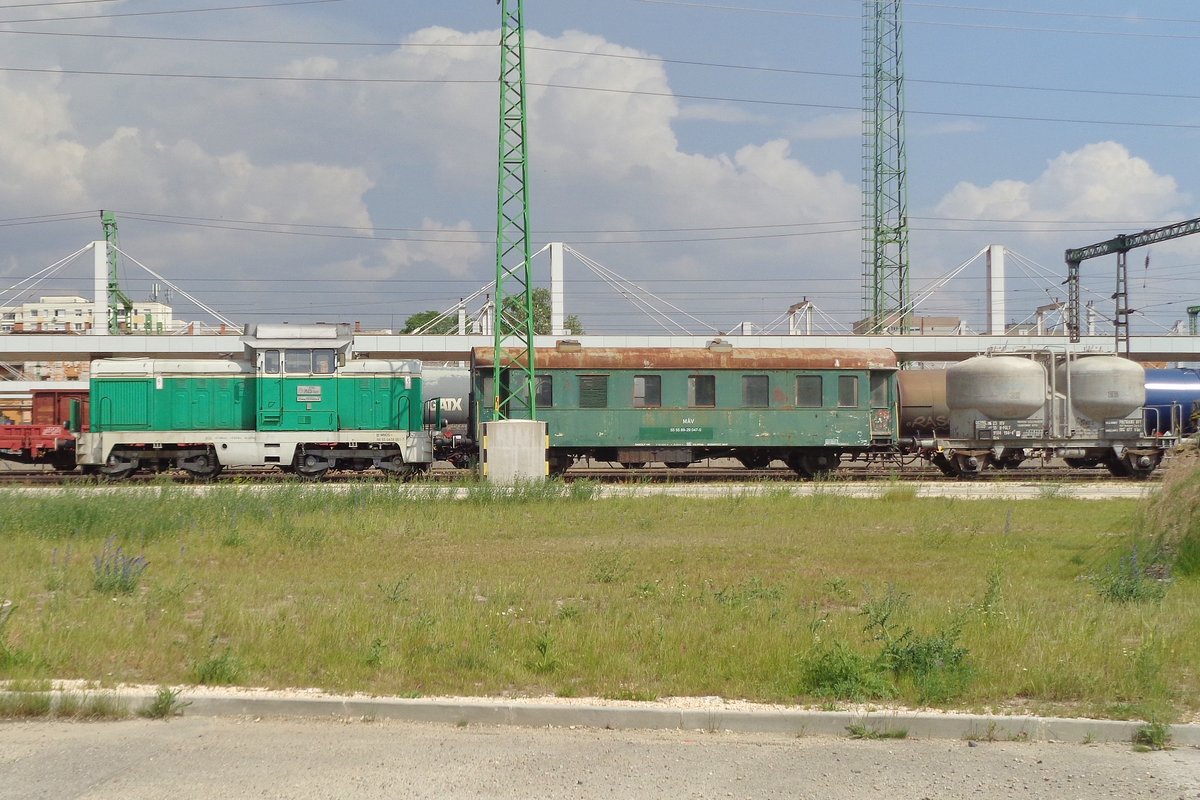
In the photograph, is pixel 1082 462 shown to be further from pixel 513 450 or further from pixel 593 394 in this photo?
pixel 513 450

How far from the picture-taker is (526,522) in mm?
16734

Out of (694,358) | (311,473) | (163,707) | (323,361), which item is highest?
(694,358)

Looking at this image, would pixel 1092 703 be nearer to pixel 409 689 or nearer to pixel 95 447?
pixel 409 689

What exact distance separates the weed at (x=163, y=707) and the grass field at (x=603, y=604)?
63 centimetres

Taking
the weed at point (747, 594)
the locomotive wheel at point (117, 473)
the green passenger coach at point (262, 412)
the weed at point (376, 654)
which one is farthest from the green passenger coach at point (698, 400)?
the weed at point (376, 654)

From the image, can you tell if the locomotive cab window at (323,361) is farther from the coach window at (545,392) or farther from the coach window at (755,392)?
the coach window at (755,392)

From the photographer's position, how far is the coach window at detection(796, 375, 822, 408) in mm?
27594

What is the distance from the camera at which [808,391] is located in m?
27.6

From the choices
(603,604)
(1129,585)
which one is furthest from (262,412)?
(1129,585)

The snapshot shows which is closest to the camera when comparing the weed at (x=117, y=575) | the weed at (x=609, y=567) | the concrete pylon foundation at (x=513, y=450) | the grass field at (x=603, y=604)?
the grass field at (x=603, y=604)

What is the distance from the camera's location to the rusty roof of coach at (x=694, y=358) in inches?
1071

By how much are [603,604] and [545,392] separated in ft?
56.6

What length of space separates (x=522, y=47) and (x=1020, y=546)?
59.0 feet

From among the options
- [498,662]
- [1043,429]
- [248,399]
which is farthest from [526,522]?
[1043,429]
